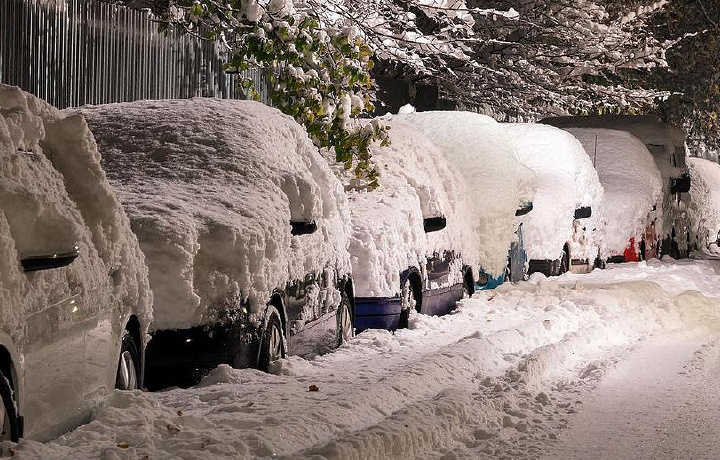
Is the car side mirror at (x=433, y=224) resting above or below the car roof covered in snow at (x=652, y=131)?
below

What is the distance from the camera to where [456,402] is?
24.6 feet

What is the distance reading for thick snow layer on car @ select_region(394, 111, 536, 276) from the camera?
1499cm

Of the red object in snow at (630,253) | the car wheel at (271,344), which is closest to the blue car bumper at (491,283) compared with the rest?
the red object in snow at (630,253)

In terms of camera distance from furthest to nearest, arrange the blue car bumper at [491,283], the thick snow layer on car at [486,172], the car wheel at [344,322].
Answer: the blue car bumper at [491,283]
the thick snow layer on car at [486,172]
the car wheel at [344,322]

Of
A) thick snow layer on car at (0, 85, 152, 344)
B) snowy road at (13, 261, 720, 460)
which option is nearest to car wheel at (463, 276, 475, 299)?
snowy road at (13, 261, 720, 460)

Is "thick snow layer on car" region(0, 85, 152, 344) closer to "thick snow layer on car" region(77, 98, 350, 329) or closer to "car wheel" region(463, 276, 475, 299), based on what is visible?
"thick snow layer on car" region(77, 98, 350, 329)

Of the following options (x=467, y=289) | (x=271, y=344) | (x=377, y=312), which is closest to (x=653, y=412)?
(x=271, y=344)

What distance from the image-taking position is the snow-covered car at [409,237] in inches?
441

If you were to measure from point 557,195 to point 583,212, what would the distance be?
3.10 ft

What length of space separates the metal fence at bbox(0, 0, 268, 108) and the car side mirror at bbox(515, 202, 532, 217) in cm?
421

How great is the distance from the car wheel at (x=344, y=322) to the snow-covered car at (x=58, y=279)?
140 inches

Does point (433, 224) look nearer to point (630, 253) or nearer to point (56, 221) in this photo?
point (56, 221)

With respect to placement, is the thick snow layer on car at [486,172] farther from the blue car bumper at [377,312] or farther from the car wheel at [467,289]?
the blue car bumper at [377,312]

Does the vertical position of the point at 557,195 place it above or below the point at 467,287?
above
